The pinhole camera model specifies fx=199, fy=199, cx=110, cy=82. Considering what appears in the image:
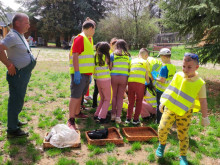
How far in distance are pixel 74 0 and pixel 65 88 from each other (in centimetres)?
2892

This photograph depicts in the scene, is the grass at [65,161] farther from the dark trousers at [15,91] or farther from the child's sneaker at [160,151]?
the child's sneaker at [160,151]

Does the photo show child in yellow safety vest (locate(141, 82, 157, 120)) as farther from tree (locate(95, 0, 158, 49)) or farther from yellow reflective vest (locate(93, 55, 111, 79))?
tree (locate(95, 0, 158, 49))

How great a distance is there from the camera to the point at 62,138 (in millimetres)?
3469

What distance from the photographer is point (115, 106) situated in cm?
474

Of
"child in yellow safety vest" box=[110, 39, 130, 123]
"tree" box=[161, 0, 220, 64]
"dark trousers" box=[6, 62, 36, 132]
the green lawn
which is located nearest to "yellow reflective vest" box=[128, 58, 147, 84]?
"child in yellow safety vest" box=[110, 39, 130, 123]

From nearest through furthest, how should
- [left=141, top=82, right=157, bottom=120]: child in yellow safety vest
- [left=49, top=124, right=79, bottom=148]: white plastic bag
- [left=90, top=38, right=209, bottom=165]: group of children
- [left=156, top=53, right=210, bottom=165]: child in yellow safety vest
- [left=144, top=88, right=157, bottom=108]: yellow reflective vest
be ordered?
[left=156, top=53, right=210, bottom=165]: child in yellow safety vest
[left=90, top=38, right=209, bottom=165]: group of children
[left=49, top=124, right=79, bottom=148]: white plastic bag
[left=141, top=82, right=157, bottom=120]: child in yellow safety vest
[left=144, top=88, right=157, bottom=108]: yellow reflective vest

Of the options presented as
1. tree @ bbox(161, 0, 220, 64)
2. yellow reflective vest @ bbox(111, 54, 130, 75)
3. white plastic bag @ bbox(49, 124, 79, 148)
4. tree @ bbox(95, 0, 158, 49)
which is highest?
tree @ bbox(95, 0, 158, 49)

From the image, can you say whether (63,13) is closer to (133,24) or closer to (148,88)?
(133,24)

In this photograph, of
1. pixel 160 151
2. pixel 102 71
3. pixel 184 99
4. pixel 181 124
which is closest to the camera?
pixel 184 99

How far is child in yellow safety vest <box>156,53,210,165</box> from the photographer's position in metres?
2.80

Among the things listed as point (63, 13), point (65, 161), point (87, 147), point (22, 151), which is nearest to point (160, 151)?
point (87, 147)

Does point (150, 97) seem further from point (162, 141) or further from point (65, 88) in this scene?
point (65, 88)

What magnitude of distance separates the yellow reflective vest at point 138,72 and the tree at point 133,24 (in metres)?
22.4

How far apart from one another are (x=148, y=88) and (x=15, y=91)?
122 inches
